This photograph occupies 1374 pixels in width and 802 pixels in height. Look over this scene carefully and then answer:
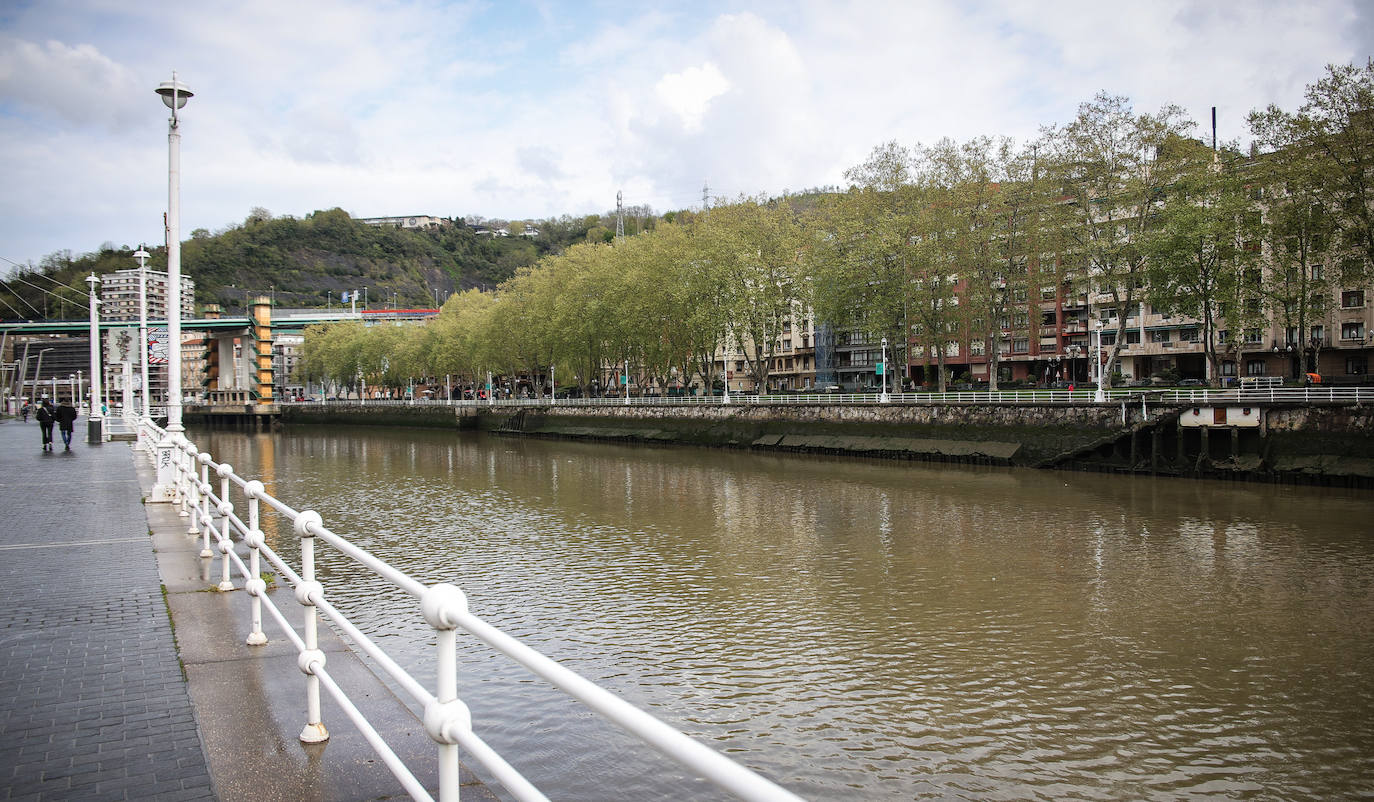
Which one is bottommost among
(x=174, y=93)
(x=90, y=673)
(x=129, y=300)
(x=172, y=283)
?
(x=90, y=673)

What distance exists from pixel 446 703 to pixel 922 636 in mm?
9624

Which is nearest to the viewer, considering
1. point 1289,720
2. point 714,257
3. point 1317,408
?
point 1289,720

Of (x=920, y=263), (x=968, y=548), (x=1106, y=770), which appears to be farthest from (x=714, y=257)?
(x=1106, y=770)

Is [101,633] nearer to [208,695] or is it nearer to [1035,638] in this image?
[208,695]

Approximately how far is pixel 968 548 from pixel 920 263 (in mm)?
30485

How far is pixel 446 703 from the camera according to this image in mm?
2836

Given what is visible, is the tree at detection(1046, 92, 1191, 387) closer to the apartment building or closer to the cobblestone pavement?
the cobblestone pavement

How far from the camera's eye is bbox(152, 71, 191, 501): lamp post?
14.5 meters

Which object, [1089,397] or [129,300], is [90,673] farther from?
[129,300]

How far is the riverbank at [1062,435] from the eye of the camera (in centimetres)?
2834

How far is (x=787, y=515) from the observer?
22.5 metres

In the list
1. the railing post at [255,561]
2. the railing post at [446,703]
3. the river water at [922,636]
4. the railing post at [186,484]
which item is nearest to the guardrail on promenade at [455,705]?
the railing post at [446,703]

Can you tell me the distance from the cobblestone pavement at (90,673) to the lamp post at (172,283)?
2.28 meters

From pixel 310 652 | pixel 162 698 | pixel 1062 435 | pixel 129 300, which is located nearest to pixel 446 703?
pixel 310 652
